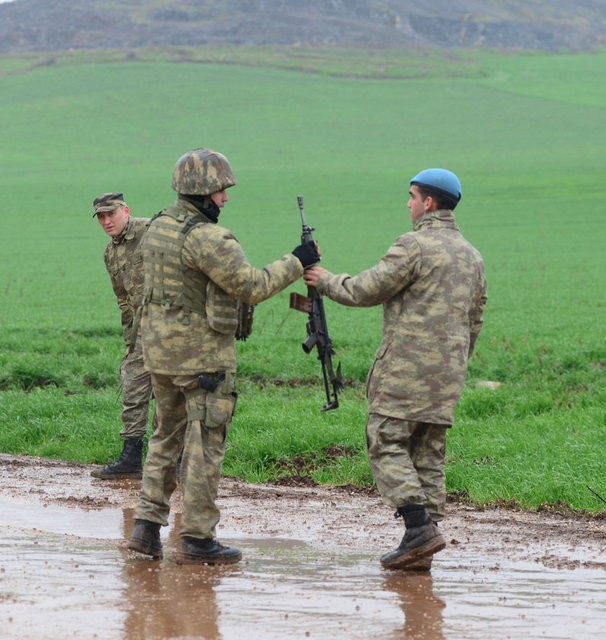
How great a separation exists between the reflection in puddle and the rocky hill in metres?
115

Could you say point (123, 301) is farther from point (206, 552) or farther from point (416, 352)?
point (416, 352)

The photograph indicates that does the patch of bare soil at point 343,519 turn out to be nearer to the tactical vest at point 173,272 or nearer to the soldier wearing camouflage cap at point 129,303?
the soldier wearing camouflage cap at point 129,303

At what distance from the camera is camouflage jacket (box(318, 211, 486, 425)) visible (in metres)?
6.81

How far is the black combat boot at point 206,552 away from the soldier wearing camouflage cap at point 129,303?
3.08m

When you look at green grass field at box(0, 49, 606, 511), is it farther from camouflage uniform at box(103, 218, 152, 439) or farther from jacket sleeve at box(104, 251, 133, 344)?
jacket sleeve at box(104, 251, 133, 344)

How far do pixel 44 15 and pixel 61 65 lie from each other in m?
45.8

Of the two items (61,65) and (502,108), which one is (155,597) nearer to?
(502,108)

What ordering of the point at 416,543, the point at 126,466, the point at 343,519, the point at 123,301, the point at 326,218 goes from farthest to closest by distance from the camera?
the point at 326,218 < the point at 123,301 < the point at 126,466 < the point at 343,519 < the point at 416,543

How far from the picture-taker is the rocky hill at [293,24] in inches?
4909

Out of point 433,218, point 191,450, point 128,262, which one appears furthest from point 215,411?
point 128,262

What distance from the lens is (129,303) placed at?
1014 centimetres

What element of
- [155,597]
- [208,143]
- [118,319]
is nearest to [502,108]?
[208,143]

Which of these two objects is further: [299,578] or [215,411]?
[215,411]

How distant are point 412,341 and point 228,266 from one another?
1.05 meters
